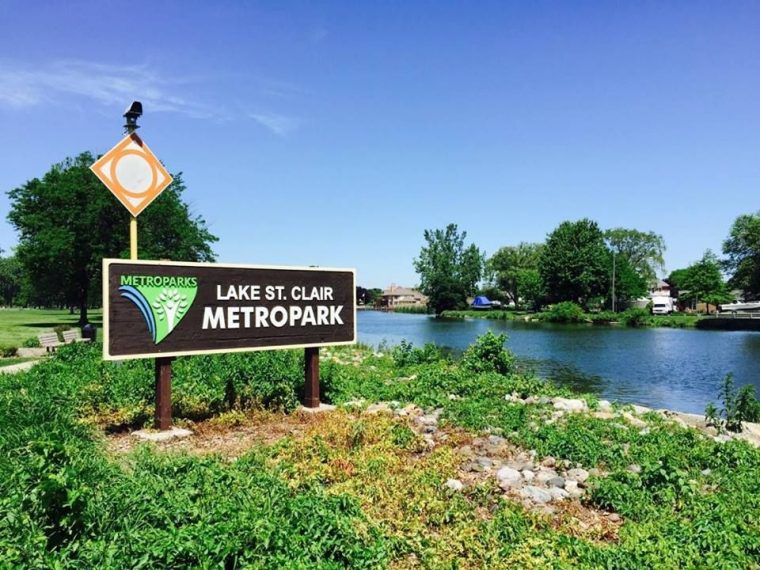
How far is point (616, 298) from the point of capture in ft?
297

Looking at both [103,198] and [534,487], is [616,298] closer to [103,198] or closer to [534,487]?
[103,198]

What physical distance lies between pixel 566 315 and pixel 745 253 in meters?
30.1

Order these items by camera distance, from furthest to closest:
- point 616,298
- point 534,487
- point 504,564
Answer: point 616,298 < point 534,487 < point 504,564

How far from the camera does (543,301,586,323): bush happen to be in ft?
238

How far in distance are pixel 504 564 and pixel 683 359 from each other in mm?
30276

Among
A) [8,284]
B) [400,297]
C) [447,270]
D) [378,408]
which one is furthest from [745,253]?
[8,284]

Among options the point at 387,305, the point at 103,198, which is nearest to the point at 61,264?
the point at 103,198

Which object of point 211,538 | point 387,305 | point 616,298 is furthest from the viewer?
point 387,305

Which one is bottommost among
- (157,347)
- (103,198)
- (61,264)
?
(157,347)

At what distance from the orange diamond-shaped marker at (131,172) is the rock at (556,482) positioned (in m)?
7.26

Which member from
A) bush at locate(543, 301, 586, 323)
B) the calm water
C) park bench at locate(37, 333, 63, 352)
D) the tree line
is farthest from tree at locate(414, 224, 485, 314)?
park bench at locate(37, 333, 63, 352)

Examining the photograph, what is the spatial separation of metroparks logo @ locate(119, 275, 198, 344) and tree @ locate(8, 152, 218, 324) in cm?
3290

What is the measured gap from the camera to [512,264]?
121500 millimetres

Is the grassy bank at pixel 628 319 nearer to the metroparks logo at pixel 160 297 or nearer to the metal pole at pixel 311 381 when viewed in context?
the metal pole at pixel 311 381
